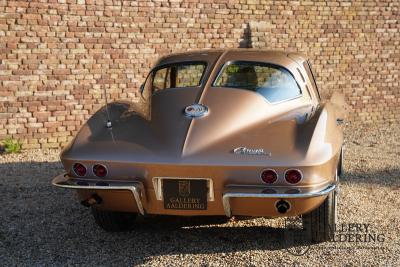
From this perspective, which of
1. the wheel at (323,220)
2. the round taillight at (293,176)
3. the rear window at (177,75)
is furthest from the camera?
the rear window at (177,75)

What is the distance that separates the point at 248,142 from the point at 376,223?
1.78m

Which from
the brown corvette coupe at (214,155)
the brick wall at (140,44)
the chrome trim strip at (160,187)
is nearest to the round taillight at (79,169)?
the brown corvette coupe at (214,155)

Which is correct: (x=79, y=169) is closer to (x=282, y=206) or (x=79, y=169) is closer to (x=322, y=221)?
(x=282, y=206)

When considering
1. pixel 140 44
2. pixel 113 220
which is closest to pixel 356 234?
pixel 113 220

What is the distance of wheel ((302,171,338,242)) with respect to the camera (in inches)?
155

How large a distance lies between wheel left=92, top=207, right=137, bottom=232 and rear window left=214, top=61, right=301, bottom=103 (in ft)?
4.42

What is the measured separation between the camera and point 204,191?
354 centimetres

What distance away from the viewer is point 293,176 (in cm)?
343

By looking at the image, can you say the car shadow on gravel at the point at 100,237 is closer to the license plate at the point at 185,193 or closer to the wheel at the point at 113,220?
the wheel at the point at 113,220

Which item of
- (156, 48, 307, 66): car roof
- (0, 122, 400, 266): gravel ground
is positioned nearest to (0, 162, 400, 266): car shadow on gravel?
(0, 122, 400, 266): gravel ground

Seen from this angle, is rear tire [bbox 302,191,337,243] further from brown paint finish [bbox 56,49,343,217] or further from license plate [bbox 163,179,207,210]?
license plate [bbox 163,179,207,210]

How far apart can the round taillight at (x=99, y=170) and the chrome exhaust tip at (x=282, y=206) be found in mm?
1195

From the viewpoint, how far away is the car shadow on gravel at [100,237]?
4.00m

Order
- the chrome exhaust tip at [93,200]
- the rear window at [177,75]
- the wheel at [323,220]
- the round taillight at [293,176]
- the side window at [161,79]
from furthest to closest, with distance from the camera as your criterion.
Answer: the side window at [161,79] < the rear window at [177,75] < the wheel at [323,220] < the chrome exhaust tip at [93,200] < the round taillight at [293,176]
